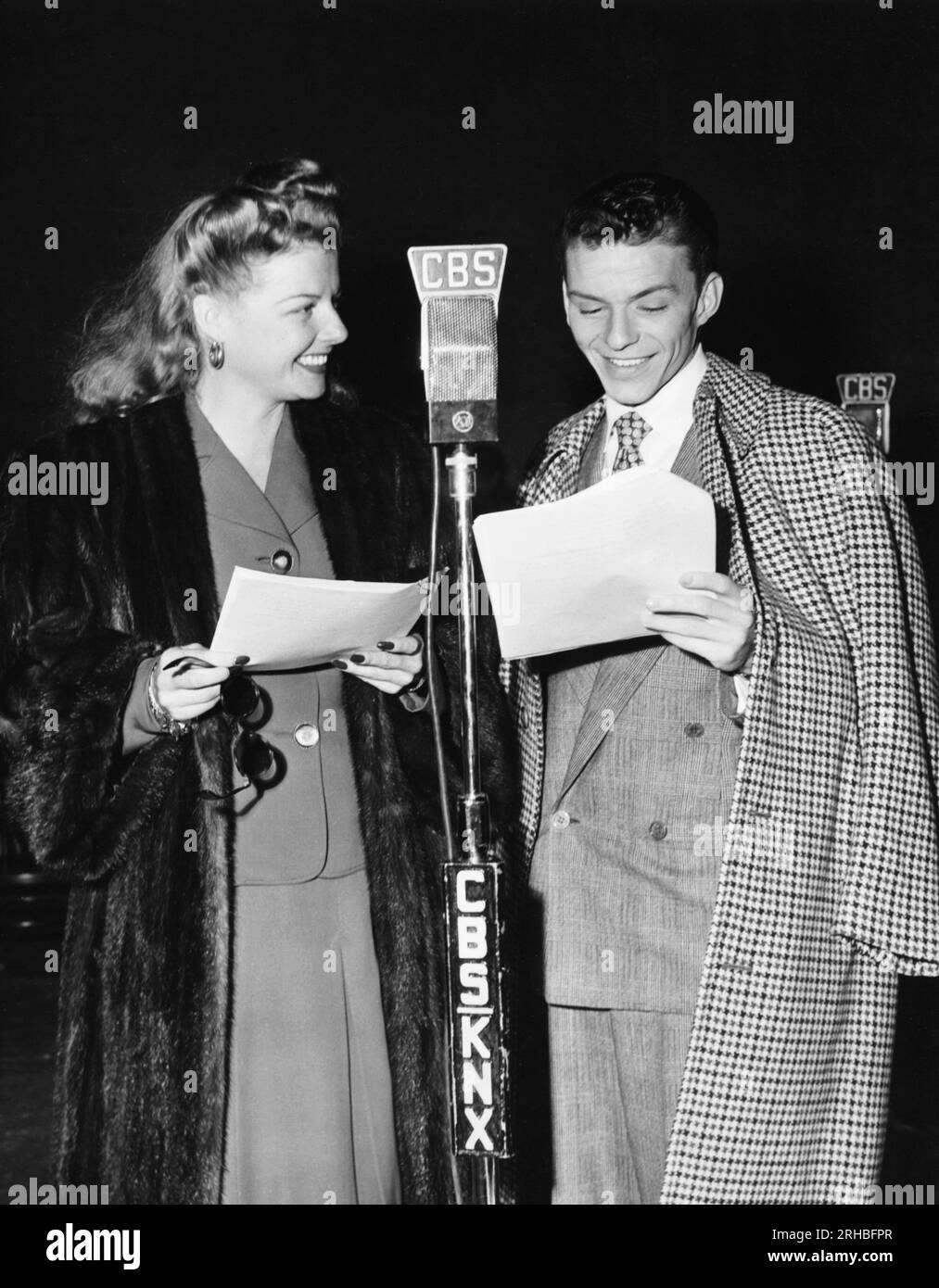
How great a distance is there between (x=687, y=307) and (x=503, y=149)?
3.64ft

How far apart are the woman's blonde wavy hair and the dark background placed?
84 centimetres

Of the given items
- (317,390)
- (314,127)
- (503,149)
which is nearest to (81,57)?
(314,127)

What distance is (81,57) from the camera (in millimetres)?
2732

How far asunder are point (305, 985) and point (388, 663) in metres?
0.40

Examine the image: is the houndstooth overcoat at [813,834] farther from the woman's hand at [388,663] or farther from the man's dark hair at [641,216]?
the woman's hand at [388,663]

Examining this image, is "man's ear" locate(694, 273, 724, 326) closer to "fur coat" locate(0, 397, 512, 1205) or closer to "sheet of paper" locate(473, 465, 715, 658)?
"sheet of paper" locate(473, 465, 715, 658)

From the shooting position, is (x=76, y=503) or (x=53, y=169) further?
(x=53, y=169)

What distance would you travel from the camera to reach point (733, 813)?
72.2 inches

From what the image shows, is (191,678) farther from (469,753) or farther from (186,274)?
(186,274)

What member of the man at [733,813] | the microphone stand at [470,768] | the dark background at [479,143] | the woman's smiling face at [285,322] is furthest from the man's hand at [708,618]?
the dark background at [479,143]

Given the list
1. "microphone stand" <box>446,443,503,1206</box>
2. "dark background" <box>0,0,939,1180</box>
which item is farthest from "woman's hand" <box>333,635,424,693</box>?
"dark background" <box>0,0,939,1180</box>

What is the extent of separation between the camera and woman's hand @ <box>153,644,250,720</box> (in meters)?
1.70

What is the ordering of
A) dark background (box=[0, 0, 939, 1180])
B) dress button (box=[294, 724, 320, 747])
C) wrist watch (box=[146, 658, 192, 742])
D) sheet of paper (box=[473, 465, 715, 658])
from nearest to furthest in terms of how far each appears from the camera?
sheet of paper (box=[473, 465, 715, 658]) < wrist watch (box=[146, 658, 192, 742]) < dress button (box=[294, 724, 320, 747]) < dark background (box=[0, 0, 939, 1180])

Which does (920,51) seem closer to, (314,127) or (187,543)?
(314,127)
